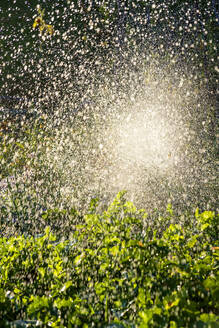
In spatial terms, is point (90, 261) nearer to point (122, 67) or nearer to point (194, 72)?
point (194, 72)

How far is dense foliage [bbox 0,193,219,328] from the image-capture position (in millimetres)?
1204

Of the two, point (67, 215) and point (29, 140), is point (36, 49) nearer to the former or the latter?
point (29, 140)

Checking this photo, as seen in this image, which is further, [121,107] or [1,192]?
[121,107]

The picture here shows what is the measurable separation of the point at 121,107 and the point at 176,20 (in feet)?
7.84

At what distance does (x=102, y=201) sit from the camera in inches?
139

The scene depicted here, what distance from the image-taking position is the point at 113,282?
5.08 feet

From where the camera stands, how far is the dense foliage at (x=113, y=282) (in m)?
1.20

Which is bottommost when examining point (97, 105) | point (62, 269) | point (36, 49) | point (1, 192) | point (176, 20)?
point (62, 269)

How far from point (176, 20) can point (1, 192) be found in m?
5.17

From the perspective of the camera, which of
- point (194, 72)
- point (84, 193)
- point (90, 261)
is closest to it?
point (90, 261)

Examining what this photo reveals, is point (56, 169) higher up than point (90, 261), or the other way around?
point (56, 169)

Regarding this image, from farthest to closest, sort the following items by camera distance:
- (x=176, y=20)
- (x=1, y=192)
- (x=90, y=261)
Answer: (x=176, y=20) < (x=1, y=192) < (x=90, y=261)

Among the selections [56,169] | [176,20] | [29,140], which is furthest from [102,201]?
[176,20]

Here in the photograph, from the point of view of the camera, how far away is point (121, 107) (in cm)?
609
